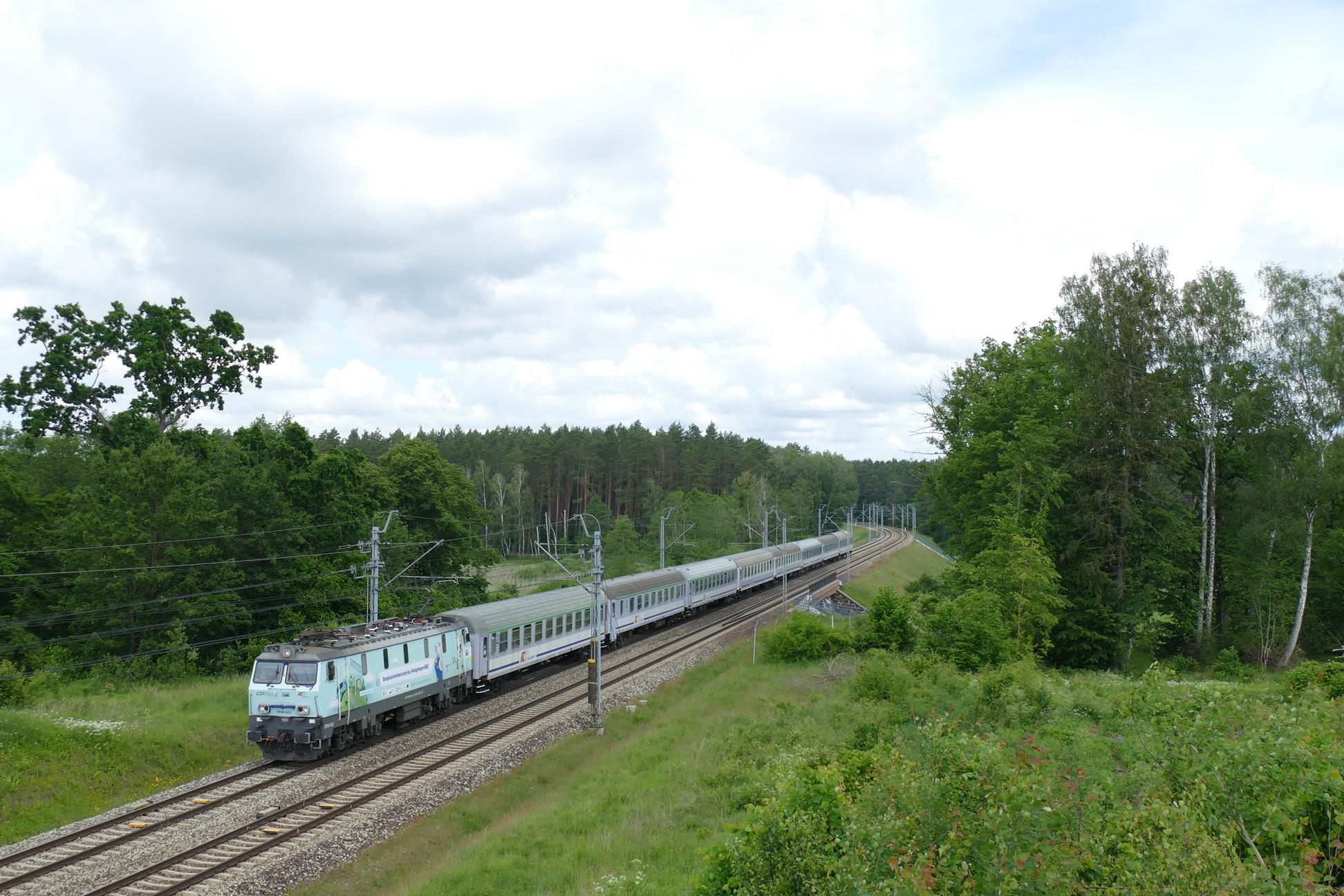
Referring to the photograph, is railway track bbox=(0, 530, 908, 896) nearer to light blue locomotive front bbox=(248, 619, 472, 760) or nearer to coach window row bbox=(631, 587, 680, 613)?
light blue locomotive front bbox=(248, 619, 472, 760)

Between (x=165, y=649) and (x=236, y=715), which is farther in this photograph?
(x=165, y=649)

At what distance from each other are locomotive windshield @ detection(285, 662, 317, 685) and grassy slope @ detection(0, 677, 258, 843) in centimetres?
348

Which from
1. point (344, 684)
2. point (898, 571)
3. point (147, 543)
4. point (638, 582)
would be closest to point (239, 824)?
point (344, 684)

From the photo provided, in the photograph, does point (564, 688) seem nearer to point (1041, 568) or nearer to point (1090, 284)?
point (1041, 568)

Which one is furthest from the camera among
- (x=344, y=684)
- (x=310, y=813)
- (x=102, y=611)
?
(x=102, y=611)

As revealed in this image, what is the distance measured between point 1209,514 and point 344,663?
1416 inches

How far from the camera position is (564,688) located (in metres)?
31.4

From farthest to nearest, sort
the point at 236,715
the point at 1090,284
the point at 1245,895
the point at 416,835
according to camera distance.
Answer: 1. the point at 1090,284
2. the point at 236,715
3. the point at 416,835
4. the point at 1245,895

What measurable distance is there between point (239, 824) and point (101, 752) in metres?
6.35

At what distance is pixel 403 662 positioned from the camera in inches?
984

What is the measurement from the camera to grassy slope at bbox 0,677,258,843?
18.5 metres

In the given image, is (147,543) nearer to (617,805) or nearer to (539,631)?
(539,631)

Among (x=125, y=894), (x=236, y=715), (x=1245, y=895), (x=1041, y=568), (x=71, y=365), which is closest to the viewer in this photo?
(x=1245, y=895)

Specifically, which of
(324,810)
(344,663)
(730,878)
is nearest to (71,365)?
(344,663)
